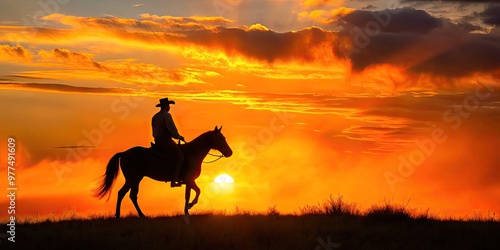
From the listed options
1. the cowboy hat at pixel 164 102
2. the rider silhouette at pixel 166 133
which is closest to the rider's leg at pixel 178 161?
the rider silhouette at pixel 166 133

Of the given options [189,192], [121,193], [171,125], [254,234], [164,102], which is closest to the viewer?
[254,234]

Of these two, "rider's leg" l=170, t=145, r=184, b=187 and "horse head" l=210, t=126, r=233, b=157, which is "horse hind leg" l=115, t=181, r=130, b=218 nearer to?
"rider's leg" l=170, t=145, r=184, b=187

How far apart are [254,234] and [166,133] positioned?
451 cm

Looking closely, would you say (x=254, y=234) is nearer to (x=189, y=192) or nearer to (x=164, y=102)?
(x=189, y=192)

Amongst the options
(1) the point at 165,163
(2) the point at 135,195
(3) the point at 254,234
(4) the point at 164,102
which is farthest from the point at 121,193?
(3) the point at 254,234

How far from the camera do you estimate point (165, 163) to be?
17078 millimetres

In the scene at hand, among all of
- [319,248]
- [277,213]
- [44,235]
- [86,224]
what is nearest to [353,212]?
[277,213]

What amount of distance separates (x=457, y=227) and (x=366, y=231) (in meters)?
2.77

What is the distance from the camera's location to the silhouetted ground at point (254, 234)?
41.9ft

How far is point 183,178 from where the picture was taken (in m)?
17.0

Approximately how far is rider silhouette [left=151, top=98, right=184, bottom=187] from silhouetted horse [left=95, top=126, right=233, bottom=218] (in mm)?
307

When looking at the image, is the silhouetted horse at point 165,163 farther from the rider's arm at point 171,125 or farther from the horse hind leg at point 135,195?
the rider's arm at point 171,125

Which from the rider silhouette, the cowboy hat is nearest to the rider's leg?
the rider silhouette

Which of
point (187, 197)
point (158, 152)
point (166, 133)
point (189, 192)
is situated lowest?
point (187, 197)
